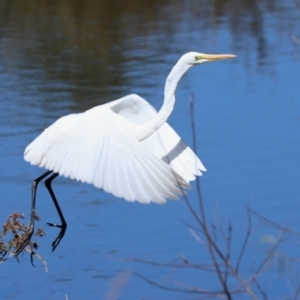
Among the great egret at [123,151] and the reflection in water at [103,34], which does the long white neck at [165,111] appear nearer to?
the great egret at [123,151]

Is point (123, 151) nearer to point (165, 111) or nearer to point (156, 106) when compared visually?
point (165, 111)

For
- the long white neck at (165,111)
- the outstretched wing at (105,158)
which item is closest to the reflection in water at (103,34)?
the long white neck at (165,111)

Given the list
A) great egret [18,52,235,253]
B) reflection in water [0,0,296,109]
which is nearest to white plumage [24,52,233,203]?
great egret [18,52,235,253]

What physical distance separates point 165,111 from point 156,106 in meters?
4.24

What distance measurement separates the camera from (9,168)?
712cm

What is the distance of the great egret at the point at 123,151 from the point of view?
126 inches

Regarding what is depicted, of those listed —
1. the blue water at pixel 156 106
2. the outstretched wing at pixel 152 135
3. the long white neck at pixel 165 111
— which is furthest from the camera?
the blue water at pixel 156 106

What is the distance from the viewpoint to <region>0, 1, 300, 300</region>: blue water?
5.45 m

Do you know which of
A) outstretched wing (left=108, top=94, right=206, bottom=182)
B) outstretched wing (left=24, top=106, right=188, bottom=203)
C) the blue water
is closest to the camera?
outstretched wing (left=24, top=106, right=188, bottom=203)

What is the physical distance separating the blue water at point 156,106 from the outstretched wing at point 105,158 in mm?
258

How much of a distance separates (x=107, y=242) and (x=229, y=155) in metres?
1.67

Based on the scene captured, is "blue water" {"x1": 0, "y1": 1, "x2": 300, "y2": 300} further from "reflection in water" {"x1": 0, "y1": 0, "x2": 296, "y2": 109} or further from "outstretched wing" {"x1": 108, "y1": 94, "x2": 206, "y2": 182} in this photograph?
"outstretched wing" {"x1": 108, "y1": 94, "x2": 206, "y2": 182}

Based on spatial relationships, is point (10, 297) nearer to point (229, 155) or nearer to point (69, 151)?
point (69, 151)

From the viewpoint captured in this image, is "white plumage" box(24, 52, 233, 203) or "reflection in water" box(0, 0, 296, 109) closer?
"white plumage" box(24, 52, 233, 203)
